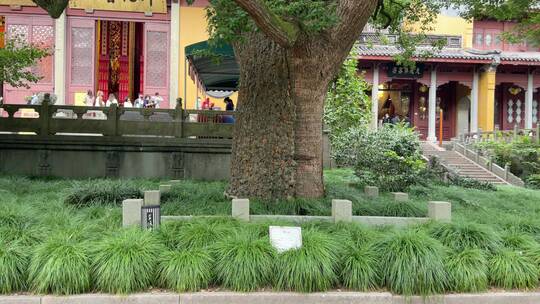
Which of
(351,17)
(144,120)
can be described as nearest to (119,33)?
(144,120)

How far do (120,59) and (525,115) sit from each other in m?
22.4

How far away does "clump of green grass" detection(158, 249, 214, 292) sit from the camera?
498 centimetres

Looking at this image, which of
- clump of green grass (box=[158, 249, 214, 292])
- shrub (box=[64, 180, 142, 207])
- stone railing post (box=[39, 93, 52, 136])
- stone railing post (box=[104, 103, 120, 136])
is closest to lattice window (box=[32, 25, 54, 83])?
stone railing post (box=[39, 93, 52, 136])

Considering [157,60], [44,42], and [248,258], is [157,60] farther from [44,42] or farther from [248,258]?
[248,258]

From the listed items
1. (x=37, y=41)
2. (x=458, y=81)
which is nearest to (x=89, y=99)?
(x=37, y=41)

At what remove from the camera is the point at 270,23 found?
5.91 metres

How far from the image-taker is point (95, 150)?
13.2m

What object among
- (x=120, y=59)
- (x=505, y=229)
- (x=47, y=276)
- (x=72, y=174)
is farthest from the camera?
(x=120, y=59)

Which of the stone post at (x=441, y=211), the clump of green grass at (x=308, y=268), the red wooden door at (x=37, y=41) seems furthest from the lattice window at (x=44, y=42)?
the clump of green grass at (x=308, y=268)

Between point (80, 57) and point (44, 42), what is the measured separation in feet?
4.74

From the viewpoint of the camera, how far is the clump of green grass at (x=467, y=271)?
5.16 meters

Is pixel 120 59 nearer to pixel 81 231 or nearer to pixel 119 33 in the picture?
pixel 119 33

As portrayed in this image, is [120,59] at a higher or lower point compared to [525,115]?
higher

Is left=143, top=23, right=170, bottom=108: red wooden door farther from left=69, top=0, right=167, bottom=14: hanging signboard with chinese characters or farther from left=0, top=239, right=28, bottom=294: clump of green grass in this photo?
left=0, top=239, right=28, bottom=294: clump of green grass
